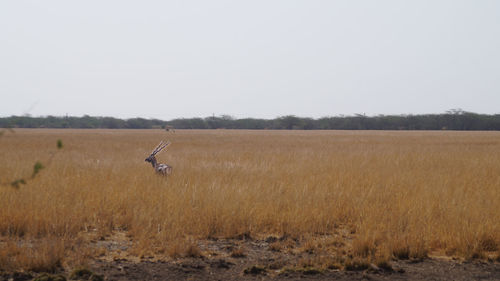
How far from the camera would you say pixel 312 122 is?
339 feet

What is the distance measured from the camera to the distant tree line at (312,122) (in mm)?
87125

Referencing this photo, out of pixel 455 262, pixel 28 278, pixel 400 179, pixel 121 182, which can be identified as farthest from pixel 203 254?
pixel 400 179

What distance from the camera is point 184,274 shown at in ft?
13.3

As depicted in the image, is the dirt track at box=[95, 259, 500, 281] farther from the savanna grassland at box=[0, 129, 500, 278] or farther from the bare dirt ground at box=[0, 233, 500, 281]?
the savanna grassland at box=[0, 129, 500, 278]

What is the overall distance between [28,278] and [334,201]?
463 centimetres

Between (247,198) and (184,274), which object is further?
(247,198)

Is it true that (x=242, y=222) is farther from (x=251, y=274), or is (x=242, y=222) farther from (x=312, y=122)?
(x=312, y=122)

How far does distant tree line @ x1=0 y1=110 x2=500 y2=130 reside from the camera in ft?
286

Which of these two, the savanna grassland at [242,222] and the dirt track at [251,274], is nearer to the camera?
the dirt track at [251,274]

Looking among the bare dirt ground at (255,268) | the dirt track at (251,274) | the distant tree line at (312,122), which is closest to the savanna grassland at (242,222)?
the bare dirt ground at (255,268)

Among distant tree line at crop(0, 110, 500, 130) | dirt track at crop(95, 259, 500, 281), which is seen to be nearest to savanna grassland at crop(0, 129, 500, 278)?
dirt track at crop(95, 259, 500, 281)

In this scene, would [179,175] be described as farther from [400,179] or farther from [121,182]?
[400,179]

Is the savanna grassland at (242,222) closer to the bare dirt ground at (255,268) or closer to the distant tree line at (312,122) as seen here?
the bare dirt ground at (255,268)

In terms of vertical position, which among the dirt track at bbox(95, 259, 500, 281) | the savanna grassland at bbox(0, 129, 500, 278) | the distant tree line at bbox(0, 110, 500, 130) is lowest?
the dirt track at bbox(95, 259, 500, 281)
